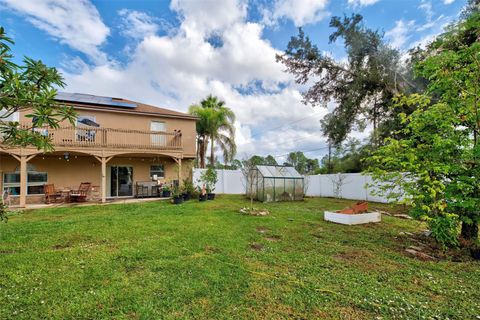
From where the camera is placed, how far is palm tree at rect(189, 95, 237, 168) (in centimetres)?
1897

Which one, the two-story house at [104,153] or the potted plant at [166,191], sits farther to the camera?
the potted plant at [166,191]

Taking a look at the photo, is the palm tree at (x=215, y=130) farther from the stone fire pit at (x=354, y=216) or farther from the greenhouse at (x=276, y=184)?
the stone fire pit at (x=354, y=216)

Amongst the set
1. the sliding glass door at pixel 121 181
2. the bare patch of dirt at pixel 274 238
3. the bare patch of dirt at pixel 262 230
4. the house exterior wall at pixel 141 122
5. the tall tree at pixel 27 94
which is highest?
the house exterior wall at pixel 141 122

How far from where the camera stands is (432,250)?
16.5 ft

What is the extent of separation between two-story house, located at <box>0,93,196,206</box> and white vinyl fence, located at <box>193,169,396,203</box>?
10.1ft

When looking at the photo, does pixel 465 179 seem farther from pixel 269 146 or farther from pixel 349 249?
pixel 269 146

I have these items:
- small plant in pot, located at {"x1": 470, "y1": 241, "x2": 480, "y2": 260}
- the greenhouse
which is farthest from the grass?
the greenhouse

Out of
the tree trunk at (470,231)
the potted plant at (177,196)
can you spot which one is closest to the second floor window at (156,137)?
the potted plant at (177,196)

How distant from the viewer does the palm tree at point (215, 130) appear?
19.0 meters

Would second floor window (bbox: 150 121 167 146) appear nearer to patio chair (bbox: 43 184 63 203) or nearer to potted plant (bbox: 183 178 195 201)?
potted plant (bbox: 183 178 195 201)

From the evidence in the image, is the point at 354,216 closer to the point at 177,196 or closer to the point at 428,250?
the point at 428,250

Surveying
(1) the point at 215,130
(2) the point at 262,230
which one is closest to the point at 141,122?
(1) the point at 215,130

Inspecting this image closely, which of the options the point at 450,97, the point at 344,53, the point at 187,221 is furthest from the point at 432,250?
the point at 344,53

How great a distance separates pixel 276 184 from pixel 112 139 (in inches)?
379
